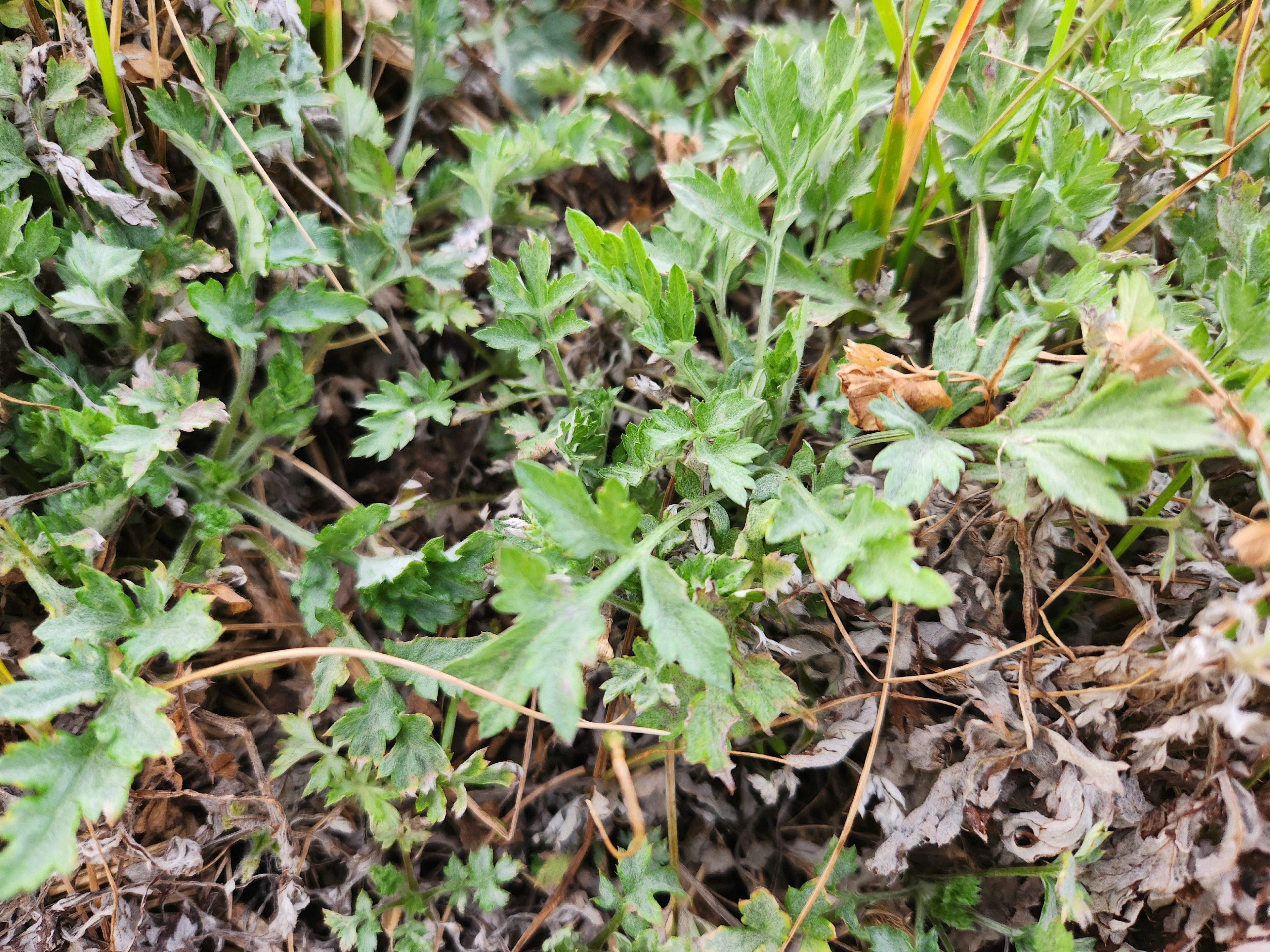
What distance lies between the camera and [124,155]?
1.56 metres

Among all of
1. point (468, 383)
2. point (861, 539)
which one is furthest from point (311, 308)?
point (861, 539)

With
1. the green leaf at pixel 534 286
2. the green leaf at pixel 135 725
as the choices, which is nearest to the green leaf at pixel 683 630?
the green leaf at pixel 534 286

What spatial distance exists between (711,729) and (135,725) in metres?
0.89

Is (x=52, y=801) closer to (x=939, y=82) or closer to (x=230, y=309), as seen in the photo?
(x=230, y=309)

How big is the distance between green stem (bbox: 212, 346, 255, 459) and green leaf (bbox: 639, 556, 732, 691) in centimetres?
94

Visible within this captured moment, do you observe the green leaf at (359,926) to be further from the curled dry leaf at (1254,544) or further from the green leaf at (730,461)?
the curled dry leaf at (1254,544)

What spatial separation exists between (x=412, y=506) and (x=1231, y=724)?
4.62 feet

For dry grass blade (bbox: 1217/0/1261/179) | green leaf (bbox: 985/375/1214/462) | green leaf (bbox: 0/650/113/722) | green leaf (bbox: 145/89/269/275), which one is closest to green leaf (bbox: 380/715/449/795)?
green leaf (bbox: 0/650/113/722)

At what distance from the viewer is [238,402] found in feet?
5.24

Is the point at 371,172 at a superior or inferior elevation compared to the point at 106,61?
inferior

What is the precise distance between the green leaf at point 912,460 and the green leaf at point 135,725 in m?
1.14

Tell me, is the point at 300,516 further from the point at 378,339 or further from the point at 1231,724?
the point at 1231,724

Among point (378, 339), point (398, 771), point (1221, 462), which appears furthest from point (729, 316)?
point (398, 771)

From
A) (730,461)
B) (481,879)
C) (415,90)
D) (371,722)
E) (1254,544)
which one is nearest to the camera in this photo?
(1254,544)
